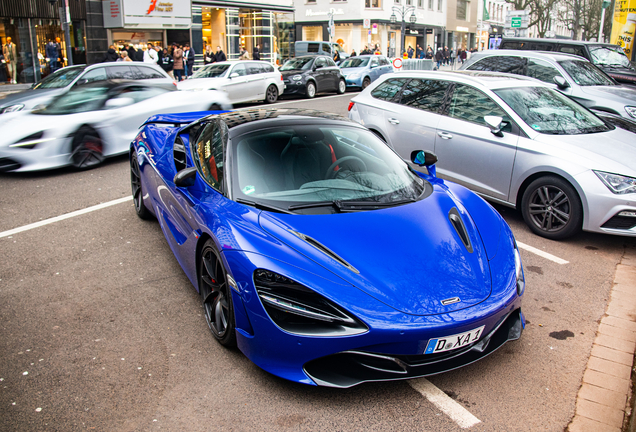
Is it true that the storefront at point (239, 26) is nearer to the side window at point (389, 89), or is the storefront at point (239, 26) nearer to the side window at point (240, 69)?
the side window at point (240, 69)

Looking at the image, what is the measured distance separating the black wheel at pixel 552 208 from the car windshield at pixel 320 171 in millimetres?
2006

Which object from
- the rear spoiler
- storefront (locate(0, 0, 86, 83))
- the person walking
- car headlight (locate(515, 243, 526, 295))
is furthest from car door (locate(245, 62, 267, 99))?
car headlight (locate(515, 243, 526, 295))

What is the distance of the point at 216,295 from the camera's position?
3.47 m

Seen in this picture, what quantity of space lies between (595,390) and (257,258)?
212 cm

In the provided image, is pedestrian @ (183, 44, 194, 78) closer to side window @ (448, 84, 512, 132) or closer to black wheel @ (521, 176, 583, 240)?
side window @ (448, 84, 512, 132)

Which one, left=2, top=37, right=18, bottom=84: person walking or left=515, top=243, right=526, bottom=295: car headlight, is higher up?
left=2, top=37, right=18, bottom=84: person walking

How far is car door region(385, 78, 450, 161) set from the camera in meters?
6.59

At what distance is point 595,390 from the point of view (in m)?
3.09

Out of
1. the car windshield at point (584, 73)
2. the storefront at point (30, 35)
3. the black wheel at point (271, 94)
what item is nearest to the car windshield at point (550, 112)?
the car windshield at point (584, 73)

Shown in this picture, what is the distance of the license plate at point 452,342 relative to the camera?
273 centimetres

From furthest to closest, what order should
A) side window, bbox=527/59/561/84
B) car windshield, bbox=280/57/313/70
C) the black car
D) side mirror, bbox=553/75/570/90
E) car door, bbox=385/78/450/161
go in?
car windshield, bbox=280/57/313/70 < the black car < side window, bbox=527/59/561/84 < side mirror, bbox=553/75/570/90 < car door, bbox=385/78/450/161

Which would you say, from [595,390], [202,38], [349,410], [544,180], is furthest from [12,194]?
[202,38]

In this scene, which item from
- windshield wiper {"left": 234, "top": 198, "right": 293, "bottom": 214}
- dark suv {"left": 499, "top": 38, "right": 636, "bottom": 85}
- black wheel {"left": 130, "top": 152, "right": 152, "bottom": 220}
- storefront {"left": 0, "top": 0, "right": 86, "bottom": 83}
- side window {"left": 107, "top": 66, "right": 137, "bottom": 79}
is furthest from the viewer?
storefront {"left": 0, "top": 0, "right": 86, "bottom": 83}

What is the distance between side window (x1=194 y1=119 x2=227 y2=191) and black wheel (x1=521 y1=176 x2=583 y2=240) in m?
3.36
